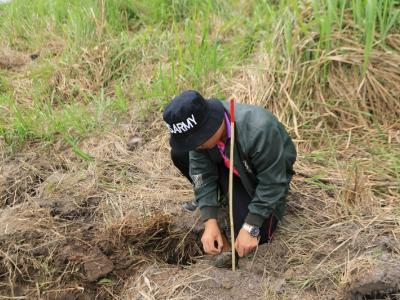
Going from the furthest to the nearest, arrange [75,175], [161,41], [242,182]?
[161,41]
[75,175]
[242,182]

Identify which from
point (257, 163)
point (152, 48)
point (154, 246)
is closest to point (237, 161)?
point (257, 163)

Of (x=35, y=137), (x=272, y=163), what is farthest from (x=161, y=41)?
(x=272, y=163)

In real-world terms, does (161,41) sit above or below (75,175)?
above

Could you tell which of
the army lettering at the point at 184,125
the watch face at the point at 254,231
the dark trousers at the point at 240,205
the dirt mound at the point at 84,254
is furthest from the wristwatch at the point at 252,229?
the army lettering at the point at 184,125

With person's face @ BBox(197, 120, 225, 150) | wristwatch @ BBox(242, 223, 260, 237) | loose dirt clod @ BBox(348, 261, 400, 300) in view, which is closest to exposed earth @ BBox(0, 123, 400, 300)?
loose dirt clod @ BBox(348, 261, 400, 300)

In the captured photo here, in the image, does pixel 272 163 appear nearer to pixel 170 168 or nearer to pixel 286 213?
pixel 286 213

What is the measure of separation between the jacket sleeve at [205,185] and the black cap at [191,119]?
294mm

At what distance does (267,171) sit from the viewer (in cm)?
190

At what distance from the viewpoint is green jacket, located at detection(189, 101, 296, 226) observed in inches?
73.4

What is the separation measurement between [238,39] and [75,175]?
155 centimetres

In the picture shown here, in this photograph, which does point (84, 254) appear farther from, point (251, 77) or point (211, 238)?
point (251, 77)

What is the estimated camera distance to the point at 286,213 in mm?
2254

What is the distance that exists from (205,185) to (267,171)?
333mm

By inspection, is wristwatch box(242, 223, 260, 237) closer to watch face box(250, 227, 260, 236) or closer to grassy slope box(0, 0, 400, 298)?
watch face box(250, 227, 260, 236)
